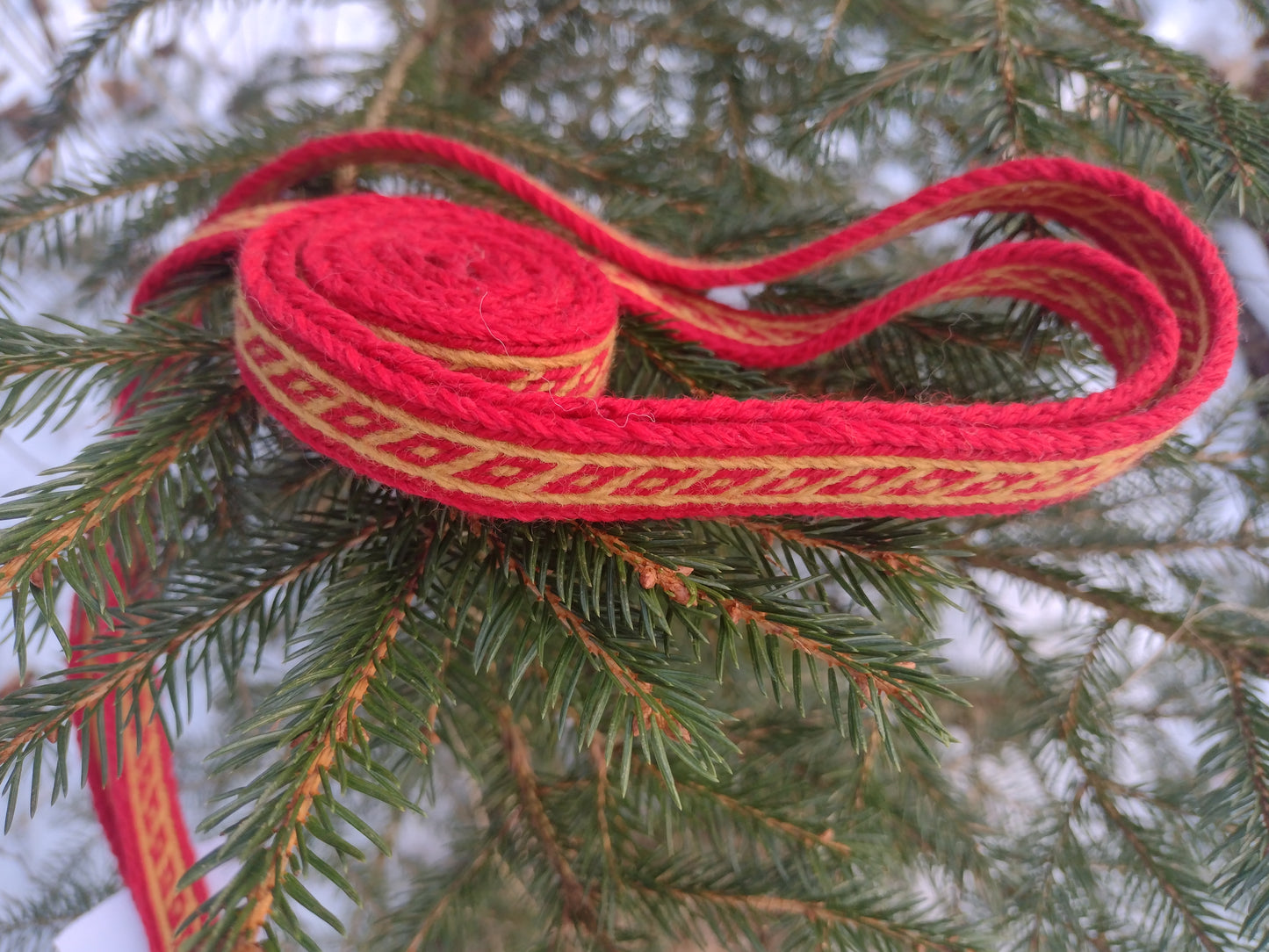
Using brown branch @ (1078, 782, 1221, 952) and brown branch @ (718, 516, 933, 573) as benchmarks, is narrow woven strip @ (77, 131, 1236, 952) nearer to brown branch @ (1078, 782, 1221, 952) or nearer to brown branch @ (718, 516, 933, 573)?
brown branch @ (718, 516, 933, 573)

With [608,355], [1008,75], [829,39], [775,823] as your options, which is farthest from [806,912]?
[829,39]

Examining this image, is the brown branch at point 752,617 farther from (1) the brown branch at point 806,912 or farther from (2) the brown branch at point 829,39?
(2) the brown branch at point 829,39

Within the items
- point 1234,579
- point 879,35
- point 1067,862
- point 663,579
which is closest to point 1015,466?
point 663,579

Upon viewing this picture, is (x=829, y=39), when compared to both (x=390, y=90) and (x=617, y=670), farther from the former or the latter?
(x=617, y=670)

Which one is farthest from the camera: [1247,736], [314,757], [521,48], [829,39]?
[521,48]

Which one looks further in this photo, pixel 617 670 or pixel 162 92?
pixel 162 92

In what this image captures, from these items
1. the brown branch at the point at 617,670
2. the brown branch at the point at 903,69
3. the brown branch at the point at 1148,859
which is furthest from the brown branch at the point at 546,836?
the brown branch at the point at 903,69

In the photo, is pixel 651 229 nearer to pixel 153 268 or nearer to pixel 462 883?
pixel 153 268
